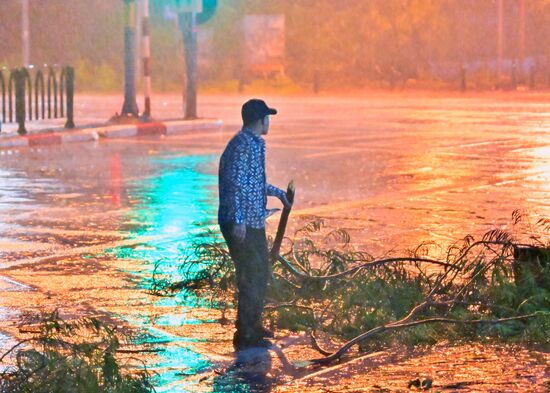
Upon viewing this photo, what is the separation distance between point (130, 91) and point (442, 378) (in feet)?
78.1

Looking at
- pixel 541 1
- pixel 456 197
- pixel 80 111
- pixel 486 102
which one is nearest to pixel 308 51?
pixel 541 1

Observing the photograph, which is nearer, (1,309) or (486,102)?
(1,309)

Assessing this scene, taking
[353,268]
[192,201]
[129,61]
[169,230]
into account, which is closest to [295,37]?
[129,61]

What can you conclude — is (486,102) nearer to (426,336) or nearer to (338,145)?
(338,145)

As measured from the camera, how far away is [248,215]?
8.12 m

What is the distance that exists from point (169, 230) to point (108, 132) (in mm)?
14755

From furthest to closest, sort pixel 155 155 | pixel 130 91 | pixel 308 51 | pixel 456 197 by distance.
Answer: pixel 308 51 < pixel 130 91 < pixel 155 155 < pixel 456 197

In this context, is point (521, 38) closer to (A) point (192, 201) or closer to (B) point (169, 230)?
(A) point (192, 201)

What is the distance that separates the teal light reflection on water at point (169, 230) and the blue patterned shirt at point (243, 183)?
858 millimetres

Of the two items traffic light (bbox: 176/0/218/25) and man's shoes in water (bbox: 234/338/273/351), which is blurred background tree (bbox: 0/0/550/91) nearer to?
traffic light (bbox: 176/0/218/25)

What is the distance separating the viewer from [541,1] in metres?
66.3

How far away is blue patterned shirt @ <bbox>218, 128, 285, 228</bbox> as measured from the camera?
810cm

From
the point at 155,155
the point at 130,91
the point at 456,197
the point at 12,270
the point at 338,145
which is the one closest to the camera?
the point at 12,270

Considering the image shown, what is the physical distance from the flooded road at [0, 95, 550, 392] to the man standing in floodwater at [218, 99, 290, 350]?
10.0 inches
